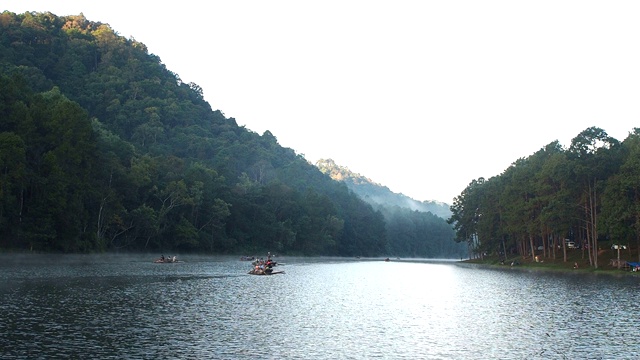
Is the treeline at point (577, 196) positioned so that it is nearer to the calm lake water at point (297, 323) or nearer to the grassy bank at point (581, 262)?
the grassy bank at point (581, 262)

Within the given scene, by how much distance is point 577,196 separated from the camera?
101375mm

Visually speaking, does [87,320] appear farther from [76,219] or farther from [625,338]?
[76,219]

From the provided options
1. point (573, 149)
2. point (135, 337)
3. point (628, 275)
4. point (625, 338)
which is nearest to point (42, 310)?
point (135, 337)

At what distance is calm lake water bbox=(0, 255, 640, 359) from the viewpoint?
2566 cm

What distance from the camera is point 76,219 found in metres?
95.8

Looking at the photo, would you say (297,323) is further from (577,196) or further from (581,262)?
(581,262)

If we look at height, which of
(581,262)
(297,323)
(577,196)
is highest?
(577,196)

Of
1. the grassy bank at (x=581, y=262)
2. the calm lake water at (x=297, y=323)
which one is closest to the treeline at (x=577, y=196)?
the grassy bank at (x=581, y=262)

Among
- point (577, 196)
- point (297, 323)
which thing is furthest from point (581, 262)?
point (297, 323)

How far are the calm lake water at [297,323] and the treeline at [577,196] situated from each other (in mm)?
31826

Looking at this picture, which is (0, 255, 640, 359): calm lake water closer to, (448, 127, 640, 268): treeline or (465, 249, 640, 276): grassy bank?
(448, 127, 640, 268): treeline

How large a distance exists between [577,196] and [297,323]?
269ft

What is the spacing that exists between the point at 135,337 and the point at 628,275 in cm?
7576

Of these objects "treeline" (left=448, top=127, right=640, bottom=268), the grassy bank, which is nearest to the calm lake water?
"treeline" (left=448, top=127, right=640, bottom=268)
